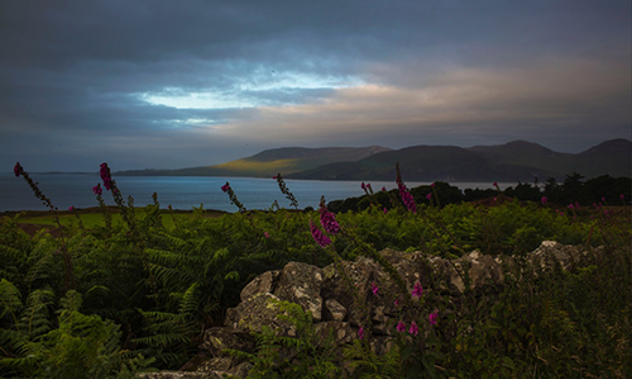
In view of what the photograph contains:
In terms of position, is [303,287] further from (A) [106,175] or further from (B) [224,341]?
(A) [106,175]

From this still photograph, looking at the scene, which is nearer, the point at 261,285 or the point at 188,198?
the point at 261,285

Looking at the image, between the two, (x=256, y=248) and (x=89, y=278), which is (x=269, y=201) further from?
Answer: (x=89, y=278)

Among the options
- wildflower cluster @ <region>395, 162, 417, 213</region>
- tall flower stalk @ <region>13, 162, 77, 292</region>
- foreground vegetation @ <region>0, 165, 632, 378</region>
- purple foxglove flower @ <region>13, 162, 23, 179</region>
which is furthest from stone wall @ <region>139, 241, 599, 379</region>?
purple foxglove flower @ <region>13, 162, 23, 179</region>

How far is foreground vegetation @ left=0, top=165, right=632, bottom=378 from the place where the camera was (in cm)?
246

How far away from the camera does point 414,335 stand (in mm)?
2645

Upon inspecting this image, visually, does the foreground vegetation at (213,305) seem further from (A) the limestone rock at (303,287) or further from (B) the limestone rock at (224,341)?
(A) the limestone rock at (303,287)

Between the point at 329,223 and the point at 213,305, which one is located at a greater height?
the point at 329,223

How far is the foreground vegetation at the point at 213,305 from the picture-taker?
97.0 inches

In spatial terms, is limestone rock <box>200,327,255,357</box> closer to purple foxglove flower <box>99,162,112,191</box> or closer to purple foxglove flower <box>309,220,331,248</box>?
purple foxglove flower <box>309,220,331,248</box>

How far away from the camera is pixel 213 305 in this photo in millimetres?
3514

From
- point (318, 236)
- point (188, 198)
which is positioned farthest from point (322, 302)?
point (188, 198)

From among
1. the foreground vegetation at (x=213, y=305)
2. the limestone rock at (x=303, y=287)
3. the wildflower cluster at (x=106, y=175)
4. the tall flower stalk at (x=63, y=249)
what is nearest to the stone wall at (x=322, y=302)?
the limestone rock at (x=303, y=287)

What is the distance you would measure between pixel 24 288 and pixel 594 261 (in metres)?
7.06

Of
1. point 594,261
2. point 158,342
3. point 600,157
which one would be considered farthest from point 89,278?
point 600,157
